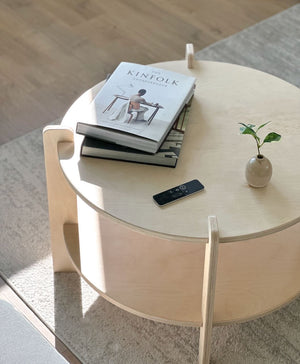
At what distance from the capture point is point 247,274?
1.69m

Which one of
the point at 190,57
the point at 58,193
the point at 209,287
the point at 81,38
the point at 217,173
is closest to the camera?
the point at 209,287

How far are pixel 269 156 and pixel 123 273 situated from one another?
1.66 feet

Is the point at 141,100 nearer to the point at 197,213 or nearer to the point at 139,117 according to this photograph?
the point at 139,117

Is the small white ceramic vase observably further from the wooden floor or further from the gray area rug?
the wooden floor

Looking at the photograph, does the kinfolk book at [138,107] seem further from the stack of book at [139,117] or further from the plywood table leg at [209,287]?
the plywood table leg at [209,287]

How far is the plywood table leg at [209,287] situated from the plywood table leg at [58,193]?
18.1 inches

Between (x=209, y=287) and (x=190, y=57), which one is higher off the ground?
(x=190, y=57)

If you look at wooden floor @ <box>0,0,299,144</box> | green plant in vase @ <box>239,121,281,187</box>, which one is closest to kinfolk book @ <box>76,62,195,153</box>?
green plant in vase @ <box>239,121,281,187</box>

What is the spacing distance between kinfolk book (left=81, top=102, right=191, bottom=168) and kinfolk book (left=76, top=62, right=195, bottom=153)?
1 cm

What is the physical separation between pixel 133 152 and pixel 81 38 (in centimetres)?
155

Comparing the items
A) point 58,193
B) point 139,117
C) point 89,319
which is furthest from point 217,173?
point 89,319

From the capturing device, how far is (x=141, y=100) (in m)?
1.67

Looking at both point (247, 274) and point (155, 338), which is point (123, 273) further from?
point (247, 274)

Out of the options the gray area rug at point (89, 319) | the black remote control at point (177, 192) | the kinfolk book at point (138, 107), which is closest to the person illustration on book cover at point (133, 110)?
the kinfolk book at point (138, 107)
